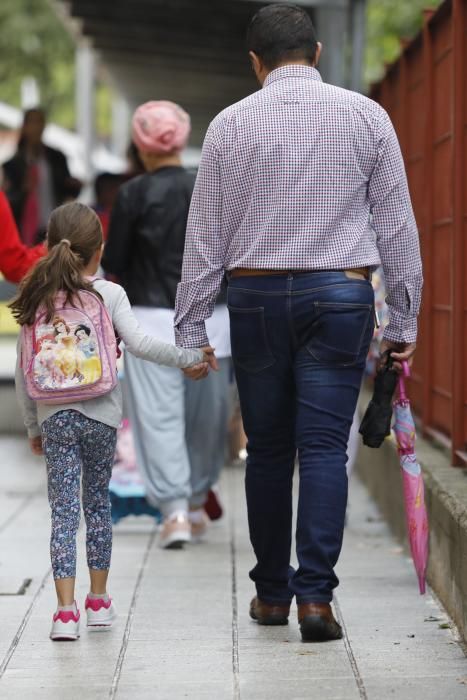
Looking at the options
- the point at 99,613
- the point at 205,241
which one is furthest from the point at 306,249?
the point at 99,613

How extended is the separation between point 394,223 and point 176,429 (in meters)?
2.47

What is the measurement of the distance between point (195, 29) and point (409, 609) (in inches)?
355

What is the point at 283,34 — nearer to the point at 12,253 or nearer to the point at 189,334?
the point at 189,334

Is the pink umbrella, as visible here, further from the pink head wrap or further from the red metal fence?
the pink head wrap

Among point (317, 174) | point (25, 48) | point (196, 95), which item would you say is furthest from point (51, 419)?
point (25, 48)

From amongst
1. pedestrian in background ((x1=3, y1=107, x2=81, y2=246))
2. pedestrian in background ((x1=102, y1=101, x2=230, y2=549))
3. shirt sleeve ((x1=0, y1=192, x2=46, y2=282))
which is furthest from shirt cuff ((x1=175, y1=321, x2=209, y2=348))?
pedestrian in background ((x1=3, y1=107, x2=81, y2=246))

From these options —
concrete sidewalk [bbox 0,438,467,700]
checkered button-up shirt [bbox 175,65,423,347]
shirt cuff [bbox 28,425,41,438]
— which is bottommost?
concrete sidewalk [bbox 0,438,467,700]

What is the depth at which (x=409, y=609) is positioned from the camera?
5.31m

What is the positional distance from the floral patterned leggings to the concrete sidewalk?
11.3 inches

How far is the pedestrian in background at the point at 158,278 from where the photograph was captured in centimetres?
687

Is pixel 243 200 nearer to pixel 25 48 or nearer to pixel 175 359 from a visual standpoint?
pixel 175 359

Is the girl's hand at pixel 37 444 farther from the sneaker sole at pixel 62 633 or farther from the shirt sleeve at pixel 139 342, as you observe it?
the sneaker sole at pixel 62 633

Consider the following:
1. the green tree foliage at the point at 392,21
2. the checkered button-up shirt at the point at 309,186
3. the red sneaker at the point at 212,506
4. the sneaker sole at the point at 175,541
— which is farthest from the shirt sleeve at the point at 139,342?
the green tree foliage at the point at 392,21

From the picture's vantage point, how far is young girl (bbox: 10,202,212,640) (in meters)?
4.80
